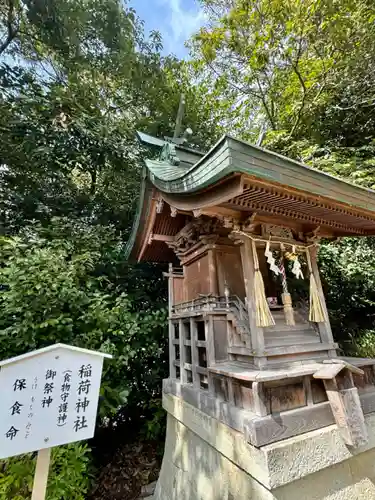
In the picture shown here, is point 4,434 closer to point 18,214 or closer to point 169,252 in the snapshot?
point 169,252

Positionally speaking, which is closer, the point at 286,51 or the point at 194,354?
the point at 194,354

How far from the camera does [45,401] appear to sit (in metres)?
1.66

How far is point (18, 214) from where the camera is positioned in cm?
617

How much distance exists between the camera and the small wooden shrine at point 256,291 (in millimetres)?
2221

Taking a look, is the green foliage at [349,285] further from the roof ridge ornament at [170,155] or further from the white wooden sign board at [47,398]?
the white wooden sign board at [47,398]

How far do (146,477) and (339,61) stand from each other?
11019 mm

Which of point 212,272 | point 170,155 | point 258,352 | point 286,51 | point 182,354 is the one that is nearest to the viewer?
point 258,352

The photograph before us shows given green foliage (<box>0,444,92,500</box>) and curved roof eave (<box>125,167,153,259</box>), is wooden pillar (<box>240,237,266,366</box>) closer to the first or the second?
curved roof eave (<box>125,167,153,259</box>)

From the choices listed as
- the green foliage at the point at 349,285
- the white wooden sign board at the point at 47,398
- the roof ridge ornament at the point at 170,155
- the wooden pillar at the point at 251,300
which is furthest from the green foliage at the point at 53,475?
the green foliage at the point at 349,285

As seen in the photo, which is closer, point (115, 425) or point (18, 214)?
point (115, 425)

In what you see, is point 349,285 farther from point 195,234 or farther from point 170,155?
point 170,155

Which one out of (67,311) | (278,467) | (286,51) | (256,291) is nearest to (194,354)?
(256,291)

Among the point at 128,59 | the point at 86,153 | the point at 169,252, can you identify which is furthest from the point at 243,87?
the point at 169,252

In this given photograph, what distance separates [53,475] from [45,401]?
6.17 feet
